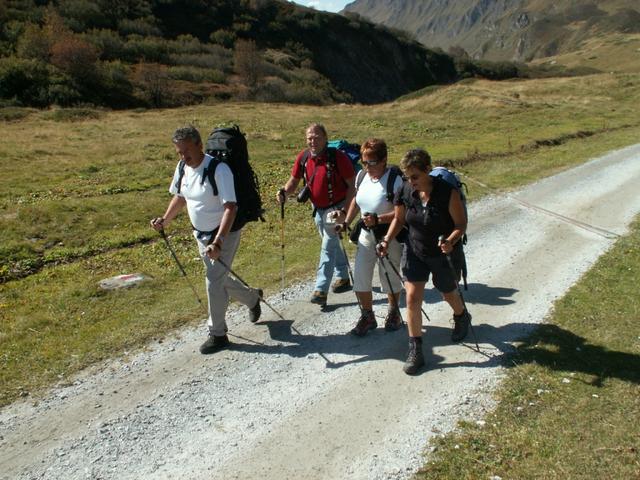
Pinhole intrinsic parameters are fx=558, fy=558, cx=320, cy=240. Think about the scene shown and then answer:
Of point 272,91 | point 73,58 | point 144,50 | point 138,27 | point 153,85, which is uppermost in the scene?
point 138,27

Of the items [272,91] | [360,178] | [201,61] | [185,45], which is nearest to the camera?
[360,178]

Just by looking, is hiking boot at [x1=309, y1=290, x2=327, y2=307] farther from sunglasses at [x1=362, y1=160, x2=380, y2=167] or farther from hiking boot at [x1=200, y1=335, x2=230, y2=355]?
sunglasses at [x1=362, y1=160, x2=380, y2=167]

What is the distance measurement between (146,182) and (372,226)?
1510 centimetres

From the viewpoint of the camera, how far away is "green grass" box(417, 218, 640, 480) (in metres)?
4.61

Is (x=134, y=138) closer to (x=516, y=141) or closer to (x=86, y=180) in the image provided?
(x=86, y=180)

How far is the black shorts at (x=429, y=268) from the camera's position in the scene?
6.14 metres

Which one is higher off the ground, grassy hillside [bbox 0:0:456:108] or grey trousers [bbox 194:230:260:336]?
grassy hillside [bbox 0:0:456:108]

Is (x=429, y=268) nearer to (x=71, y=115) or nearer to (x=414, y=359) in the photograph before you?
(x=414, y=359)

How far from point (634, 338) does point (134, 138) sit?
29.0 m

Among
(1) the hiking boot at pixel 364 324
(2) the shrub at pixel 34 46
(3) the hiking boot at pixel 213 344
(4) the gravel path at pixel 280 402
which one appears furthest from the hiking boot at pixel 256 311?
(2) the shrub at pixel 34 46

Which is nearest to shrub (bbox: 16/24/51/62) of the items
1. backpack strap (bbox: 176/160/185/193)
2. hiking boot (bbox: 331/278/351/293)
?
hiking boot (bbox: 331/278/351/293)

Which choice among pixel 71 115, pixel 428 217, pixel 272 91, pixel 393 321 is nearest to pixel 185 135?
pixel 428 217

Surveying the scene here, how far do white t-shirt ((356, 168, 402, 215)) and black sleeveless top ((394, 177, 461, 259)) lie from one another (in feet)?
1.40

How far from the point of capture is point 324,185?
791 cm
